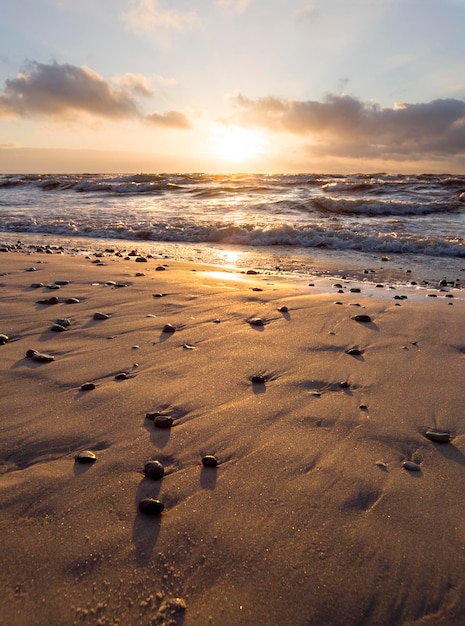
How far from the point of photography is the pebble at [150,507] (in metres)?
1.68

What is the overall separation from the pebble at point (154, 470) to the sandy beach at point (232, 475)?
3cm

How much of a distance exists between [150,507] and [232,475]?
0.43 metres

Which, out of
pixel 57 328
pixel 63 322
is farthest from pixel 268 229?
pixel 57 328

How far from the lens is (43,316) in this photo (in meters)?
4.17

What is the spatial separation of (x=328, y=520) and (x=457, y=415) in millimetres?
1311

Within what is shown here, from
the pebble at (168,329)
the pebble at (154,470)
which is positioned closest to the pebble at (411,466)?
the pebble at (154,470)

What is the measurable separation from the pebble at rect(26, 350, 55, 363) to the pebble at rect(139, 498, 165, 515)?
1775mm

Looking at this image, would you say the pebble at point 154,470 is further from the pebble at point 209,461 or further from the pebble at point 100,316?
the pebble at point 100,316

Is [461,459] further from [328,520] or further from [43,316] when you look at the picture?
[43,316]

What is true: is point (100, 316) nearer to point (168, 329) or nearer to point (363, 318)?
point (168, 329)

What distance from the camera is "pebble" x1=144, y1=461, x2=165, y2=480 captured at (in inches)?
74.6

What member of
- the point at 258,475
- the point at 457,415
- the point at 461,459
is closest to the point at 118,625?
the point at 258,475

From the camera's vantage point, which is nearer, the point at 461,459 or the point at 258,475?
the point at 258,475

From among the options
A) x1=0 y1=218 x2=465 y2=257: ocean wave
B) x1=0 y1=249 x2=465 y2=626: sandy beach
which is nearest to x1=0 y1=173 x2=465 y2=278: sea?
x1=0 y1=218 x2=465 y2=257: ocean wave
